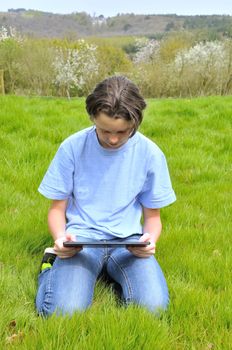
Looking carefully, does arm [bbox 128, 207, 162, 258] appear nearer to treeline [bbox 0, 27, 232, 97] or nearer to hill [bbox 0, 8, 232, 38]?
treeline [bbox 0, 27, 232, 97]

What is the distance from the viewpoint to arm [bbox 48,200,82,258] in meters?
2.45

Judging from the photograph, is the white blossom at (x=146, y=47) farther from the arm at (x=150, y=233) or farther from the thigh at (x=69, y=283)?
the thigh at (x=69, y=283)

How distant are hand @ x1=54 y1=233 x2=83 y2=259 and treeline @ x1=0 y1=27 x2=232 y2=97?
682 inches

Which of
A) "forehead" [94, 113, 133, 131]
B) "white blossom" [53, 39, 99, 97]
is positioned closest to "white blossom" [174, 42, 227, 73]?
"white blossom" [53, 39, 99, 97]

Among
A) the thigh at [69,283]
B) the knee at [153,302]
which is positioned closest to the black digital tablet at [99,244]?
the thigh at [69,283]

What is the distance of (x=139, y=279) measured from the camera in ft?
8.18

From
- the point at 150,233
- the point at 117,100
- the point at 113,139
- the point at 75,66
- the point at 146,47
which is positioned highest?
the point at 117,100

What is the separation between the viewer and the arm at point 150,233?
2533mm

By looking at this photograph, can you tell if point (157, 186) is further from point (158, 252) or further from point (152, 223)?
point (158, 252)

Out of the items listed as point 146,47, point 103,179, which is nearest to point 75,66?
point 146,47

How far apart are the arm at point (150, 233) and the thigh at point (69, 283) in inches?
9.6

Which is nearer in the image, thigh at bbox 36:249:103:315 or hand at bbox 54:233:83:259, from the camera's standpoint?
thigh at bbox 36:249:103:315

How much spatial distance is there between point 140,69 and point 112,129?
21442 mm

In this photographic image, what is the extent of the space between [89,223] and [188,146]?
3568mm
